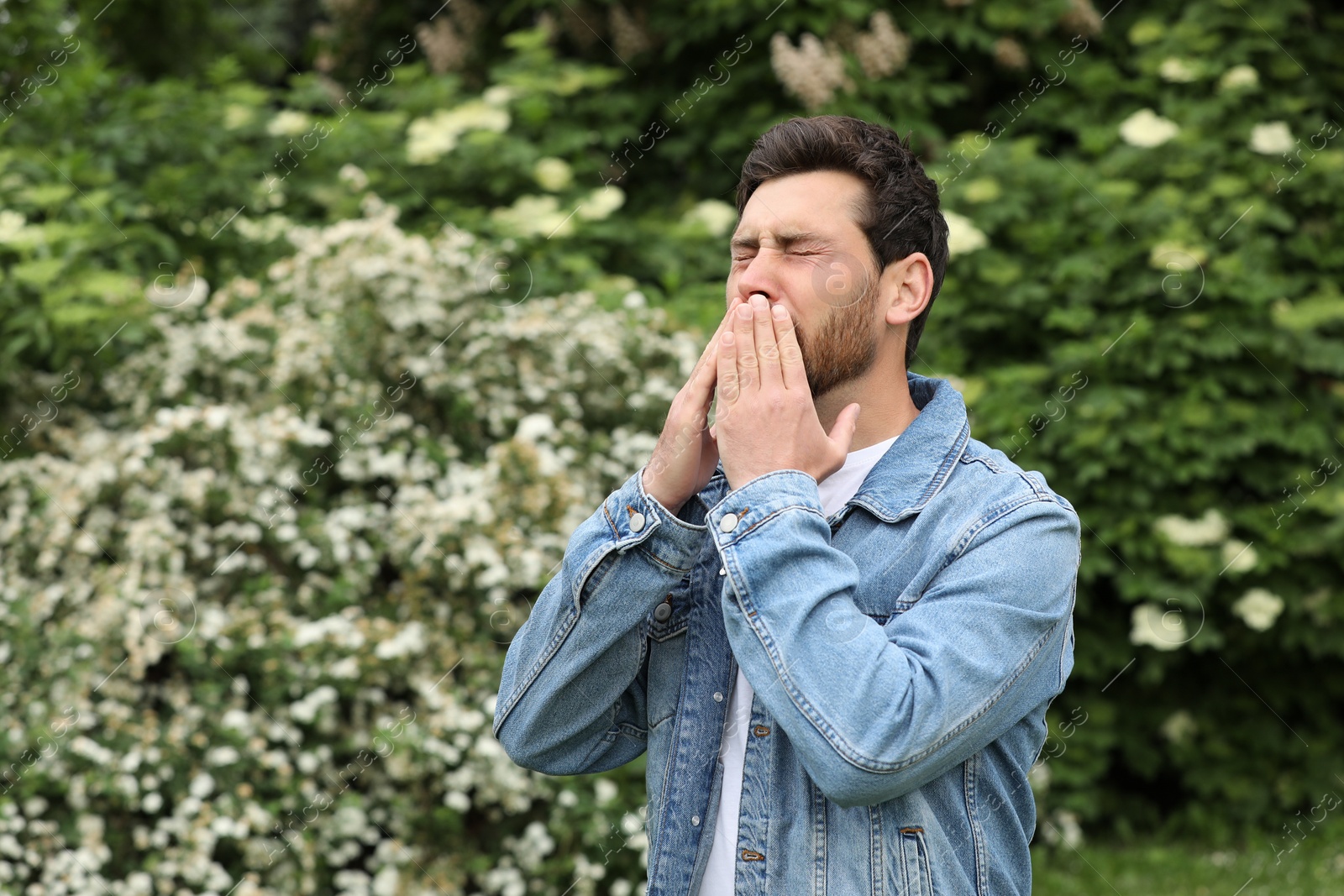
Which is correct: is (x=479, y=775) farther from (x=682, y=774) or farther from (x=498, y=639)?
(x=682, y=774)

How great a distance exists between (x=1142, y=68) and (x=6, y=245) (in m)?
4.78

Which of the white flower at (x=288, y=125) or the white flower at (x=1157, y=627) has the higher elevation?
the white flower at (x=288, y=125)

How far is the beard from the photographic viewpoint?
1.74 metres

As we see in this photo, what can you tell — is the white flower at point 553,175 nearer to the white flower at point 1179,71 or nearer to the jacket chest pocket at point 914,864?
the white flower at point 1179,71

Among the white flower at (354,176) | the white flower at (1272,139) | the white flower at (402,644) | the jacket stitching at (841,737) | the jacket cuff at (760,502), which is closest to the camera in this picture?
the jacket stitching at (841,737)

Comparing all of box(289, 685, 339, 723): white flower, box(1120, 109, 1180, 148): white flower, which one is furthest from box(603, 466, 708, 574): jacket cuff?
box(1120, 109, 1180, 148): white flower

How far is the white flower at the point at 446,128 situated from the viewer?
5.06 metres

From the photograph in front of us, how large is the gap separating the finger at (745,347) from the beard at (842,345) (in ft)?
0.32

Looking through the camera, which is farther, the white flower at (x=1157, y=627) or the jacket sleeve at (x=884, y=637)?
the white flower at (x=1157, y=627)

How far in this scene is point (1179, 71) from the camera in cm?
497

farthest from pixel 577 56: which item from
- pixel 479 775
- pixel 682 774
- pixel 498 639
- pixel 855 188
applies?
pixel 682 774

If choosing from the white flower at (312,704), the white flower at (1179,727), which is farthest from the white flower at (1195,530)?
the white flower at (312,704)

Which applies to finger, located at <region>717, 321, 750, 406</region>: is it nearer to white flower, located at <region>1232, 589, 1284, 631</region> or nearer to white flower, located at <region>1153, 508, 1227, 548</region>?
white flower, located at <region>1153, 508, 1227, 548</region>

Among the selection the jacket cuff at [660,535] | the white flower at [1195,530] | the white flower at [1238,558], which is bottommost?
the white flower at [1238,558]
